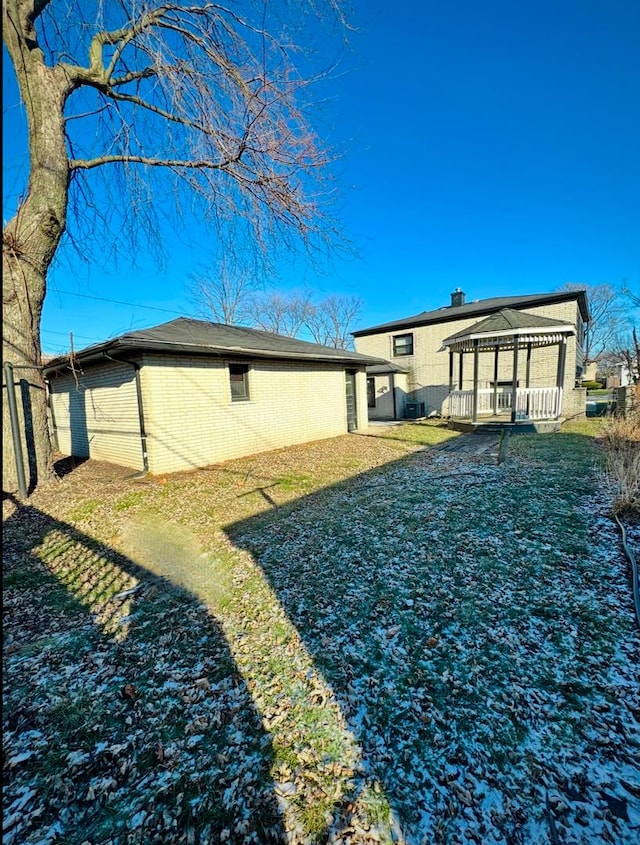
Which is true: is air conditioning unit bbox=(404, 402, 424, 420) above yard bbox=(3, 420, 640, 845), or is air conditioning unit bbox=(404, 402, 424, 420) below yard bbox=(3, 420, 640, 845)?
above

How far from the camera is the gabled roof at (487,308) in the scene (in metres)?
15.5

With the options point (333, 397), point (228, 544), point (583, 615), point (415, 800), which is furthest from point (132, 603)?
point (333, 397)

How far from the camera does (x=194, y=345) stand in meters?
8.00

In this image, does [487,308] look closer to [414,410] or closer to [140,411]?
[414,410]

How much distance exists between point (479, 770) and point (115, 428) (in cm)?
903

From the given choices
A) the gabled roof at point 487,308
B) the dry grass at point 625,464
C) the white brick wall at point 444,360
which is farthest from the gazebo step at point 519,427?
the gabled roof at point 487,308

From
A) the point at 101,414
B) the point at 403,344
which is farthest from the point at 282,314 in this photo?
the point at 101,414

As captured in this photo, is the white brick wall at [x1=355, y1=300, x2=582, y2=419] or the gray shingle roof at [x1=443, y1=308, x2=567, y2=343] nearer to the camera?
the gray shingle roof at [x1=443, y1=308, x2=567, y2=343]

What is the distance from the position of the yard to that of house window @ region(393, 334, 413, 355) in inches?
612

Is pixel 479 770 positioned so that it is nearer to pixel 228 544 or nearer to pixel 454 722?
pixel 454 722

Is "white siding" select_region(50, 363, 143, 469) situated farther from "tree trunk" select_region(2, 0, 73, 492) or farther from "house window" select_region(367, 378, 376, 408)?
"house window" select_region(367, 378, 376, 408)

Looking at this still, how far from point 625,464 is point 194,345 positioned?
25.4 ft

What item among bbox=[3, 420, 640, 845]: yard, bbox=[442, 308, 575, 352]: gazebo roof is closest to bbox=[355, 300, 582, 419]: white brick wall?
bbox=[442, 308, 575, 352]: gazebo roof

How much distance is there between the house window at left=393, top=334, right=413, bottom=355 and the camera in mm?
20047
